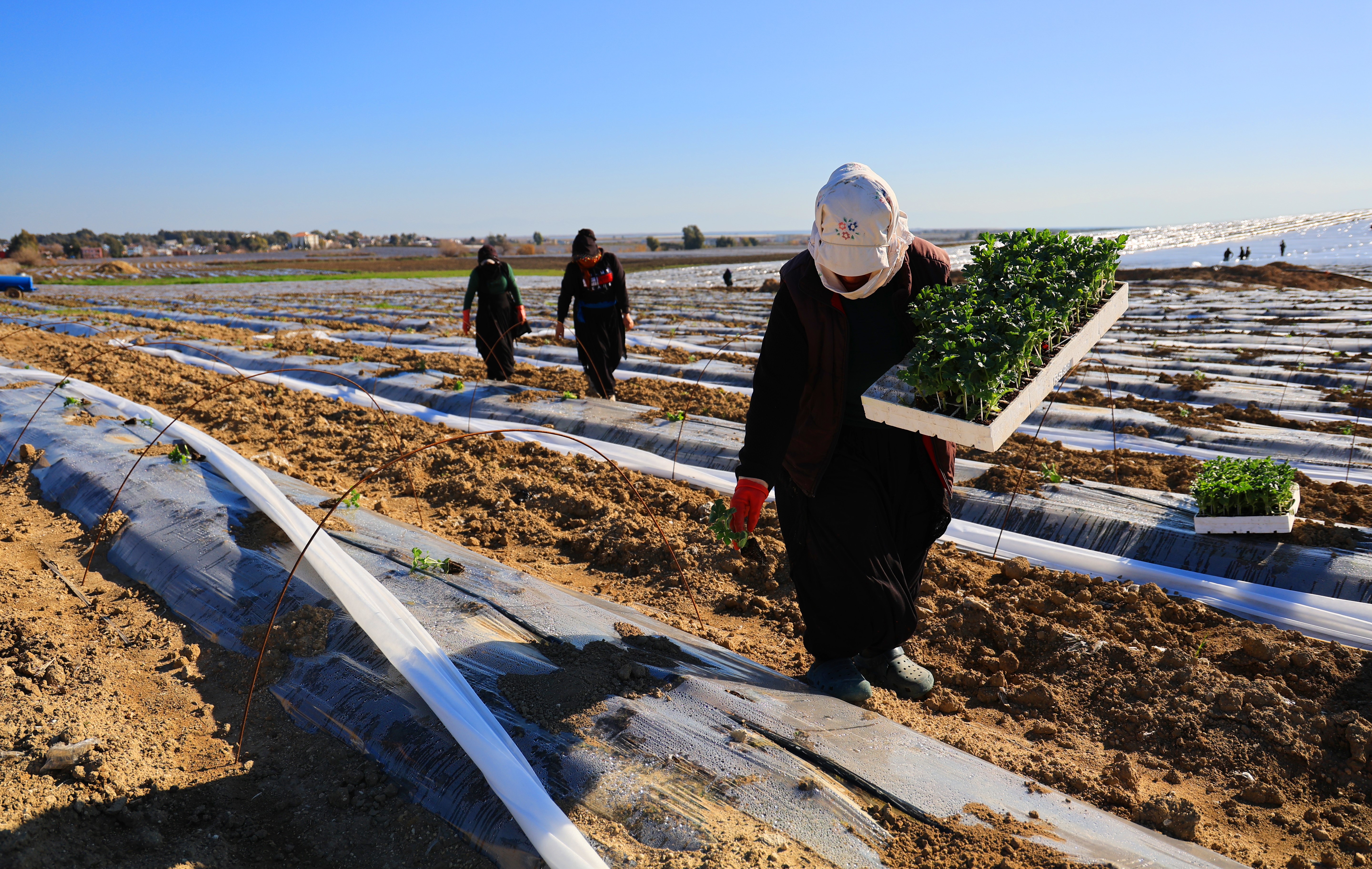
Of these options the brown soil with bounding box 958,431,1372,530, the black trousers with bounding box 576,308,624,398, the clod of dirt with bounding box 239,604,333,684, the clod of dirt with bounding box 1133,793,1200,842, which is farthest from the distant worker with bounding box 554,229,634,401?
the clod of dirt with bounding box 1133,793,1200,842

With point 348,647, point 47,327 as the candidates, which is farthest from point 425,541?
point 47,327

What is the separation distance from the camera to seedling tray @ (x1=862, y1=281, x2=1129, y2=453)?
1871 millimetres

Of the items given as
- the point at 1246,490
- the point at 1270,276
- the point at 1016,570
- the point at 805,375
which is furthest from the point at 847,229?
the point at 1270,276

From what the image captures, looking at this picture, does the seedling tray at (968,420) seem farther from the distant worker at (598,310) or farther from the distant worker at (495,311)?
the distant worker at (495,311)

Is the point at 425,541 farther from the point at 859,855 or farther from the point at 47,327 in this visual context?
the point at 47,327

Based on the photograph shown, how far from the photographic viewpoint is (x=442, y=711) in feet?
6.26

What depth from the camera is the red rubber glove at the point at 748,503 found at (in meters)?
2.20

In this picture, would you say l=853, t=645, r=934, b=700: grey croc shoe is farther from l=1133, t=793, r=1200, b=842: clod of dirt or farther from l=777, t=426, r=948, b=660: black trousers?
l=1133, t=793, r=1200, b=842: clod of dirt

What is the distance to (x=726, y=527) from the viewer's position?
2244 mm

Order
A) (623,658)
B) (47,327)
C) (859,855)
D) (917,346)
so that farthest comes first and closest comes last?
(47,327) < (623,658) < (917,346) < (859,855)

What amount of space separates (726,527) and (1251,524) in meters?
2.61

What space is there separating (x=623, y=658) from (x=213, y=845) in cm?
108

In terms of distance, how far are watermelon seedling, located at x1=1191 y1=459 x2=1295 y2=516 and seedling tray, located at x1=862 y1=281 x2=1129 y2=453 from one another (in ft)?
5.45

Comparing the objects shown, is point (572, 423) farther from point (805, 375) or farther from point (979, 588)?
point (805, 375)
